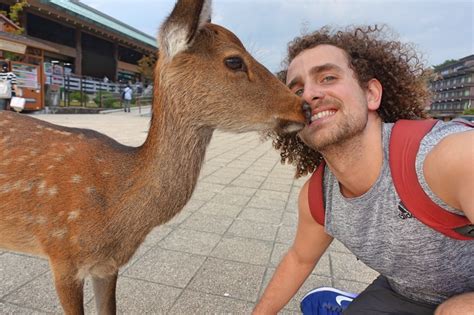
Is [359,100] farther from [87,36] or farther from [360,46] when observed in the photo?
[87,36]

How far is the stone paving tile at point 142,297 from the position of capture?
2729mm

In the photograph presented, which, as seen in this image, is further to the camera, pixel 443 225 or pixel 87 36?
pixel 87 36

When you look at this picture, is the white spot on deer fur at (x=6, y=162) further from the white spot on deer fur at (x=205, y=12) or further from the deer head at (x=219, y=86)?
the white spot on deer fur at (x=205, y=12)

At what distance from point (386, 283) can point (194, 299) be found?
54.0 inches

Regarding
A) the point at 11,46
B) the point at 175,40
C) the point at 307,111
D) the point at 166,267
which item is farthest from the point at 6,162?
the point at 11,46

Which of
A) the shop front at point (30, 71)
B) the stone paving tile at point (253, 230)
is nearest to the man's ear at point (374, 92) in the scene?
the stone paving tile at point (253, 230)

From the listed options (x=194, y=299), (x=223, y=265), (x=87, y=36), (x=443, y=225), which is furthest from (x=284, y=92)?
(x=87, y=36)

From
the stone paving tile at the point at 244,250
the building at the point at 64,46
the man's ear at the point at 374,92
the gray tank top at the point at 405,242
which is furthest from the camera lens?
the building at the point at 64,46

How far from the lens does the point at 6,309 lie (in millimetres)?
2596

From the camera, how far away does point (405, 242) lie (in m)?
1.83

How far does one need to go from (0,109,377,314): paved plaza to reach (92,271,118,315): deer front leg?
0.34m

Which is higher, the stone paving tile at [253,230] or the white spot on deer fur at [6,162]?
the white spot on deer fur at [6,162]

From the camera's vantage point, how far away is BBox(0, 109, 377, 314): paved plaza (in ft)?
9.19

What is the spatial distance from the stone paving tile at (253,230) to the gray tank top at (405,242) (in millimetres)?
2170
